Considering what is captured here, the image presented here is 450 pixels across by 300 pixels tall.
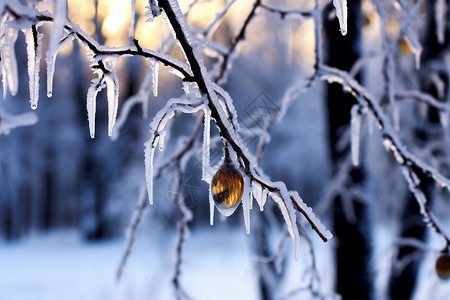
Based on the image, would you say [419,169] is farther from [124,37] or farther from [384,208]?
[124,37]

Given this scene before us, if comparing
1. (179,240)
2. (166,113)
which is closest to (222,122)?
(166,113)

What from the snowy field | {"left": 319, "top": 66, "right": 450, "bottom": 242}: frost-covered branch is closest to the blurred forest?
{"left": 319, "top": 66, "right": 450, "bottom": 242}: frost-covered branch

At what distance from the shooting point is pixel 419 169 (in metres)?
0.91

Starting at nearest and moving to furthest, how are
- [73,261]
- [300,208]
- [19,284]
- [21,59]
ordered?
1. [300,208]
2. [19,284]
3. [73,261]
4. [21,59]

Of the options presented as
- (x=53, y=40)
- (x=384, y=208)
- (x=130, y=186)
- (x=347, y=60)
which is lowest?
(x=130, y=186)

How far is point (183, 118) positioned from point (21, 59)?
15.3ft

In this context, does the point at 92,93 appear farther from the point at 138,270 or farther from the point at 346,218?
the point at 138,270

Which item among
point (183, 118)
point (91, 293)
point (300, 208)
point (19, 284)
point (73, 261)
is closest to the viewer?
point (300, 208)

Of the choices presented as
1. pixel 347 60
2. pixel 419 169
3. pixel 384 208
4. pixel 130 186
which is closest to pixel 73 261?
pixel 130 186

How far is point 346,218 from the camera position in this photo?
2.21 metres

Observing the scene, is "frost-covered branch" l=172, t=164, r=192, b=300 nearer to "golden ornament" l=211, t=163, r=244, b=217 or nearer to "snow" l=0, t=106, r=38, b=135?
"golden ornament" l=211, t=163, r=244, b=217

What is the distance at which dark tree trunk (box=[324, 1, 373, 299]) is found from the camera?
2.07 m

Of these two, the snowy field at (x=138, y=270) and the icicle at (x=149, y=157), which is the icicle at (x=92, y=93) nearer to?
the icicle at (x=149, y=157)

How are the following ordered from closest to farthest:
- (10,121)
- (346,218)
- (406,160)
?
1. (10,121)
2. (406,160)
3. (346,218)
